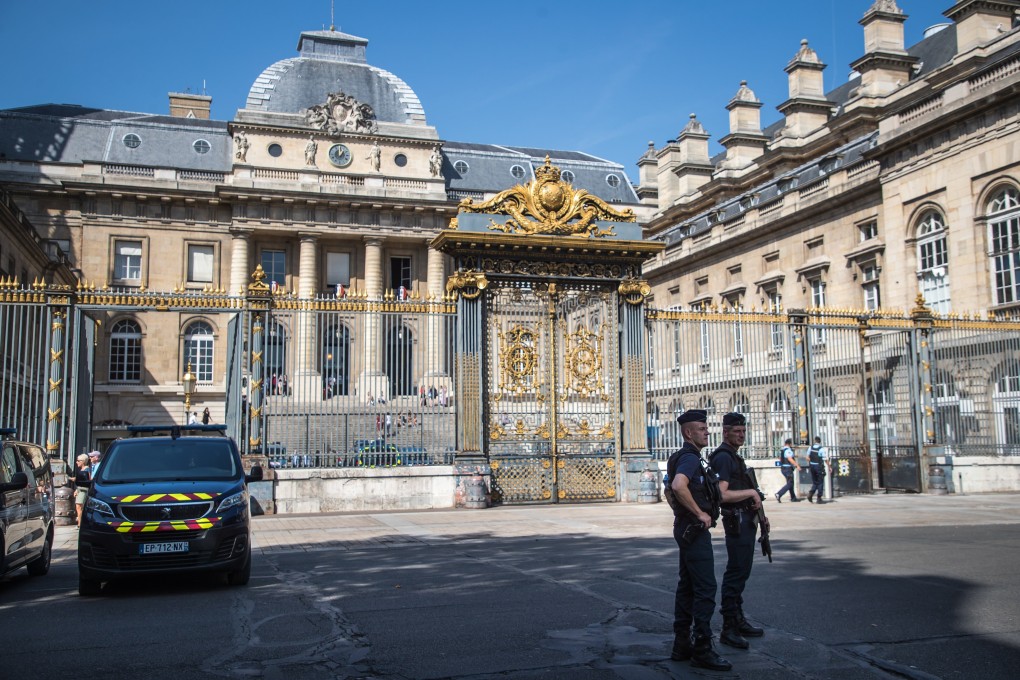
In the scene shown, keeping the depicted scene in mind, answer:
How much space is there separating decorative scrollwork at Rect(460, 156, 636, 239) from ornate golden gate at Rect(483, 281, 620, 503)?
1080 millimetres

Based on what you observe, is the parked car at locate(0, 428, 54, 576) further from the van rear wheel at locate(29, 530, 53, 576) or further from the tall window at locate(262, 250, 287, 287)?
the tall window at locate(262, 250, 287, 287)

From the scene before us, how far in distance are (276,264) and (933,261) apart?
110ft

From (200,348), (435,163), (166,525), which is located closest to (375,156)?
(435,163)

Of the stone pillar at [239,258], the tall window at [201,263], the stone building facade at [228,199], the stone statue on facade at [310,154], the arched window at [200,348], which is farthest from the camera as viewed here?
the stone statue on facade at [310,154]

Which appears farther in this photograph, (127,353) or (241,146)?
(241,146)

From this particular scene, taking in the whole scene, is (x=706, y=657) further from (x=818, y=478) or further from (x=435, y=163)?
(x=435, y=163)

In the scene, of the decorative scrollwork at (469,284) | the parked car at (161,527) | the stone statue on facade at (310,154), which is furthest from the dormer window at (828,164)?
the parked car at (161,527)

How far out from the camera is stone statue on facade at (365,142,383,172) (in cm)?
5072

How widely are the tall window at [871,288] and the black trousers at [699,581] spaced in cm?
2716

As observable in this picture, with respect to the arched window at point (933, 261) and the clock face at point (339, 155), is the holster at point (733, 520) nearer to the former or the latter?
the arched window at point (933, 261)

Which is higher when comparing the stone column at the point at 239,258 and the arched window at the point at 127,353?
the stone column at the point at 239,258

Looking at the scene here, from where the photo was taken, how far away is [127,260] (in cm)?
4753

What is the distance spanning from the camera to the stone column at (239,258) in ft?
157

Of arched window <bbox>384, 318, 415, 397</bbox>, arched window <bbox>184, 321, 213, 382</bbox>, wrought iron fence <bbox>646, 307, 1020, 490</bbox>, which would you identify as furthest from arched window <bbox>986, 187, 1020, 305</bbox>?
arched window <bbox>184, 321, 213, 382</bbox>
